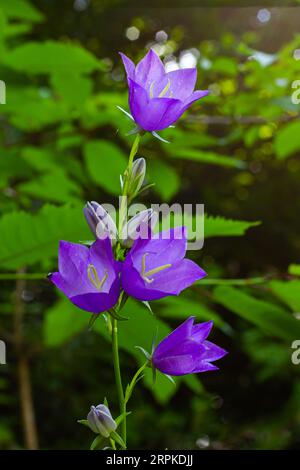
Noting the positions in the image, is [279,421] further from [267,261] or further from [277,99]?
[277,99]

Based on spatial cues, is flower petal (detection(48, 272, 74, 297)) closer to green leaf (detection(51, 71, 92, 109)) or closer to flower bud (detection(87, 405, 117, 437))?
flower bud (detection(87, 405, 117, 437))

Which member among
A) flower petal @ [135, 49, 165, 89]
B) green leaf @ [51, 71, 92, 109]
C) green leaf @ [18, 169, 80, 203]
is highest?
Result: green leaf @ [51, 71, 92, 109]

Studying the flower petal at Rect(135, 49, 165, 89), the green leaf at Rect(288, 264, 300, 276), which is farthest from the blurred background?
the flower petal at Rect(135, 49, 165, 89)

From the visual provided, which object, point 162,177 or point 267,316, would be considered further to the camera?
point 162,177

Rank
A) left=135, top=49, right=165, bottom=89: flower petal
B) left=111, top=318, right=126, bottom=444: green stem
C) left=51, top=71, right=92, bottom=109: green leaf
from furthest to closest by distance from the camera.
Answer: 1. left=51, top=71, right=92, bottom=109: green leaf
2. left=135, top=49, right=165, bottom=89: flower petal
3. left=111, top=318, right=126, bottom=444: green stem

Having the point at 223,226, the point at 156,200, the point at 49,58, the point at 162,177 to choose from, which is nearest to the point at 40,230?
the point at 223,226

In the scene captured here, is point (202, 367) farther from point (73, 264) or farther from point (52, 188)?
point (52, 188)
